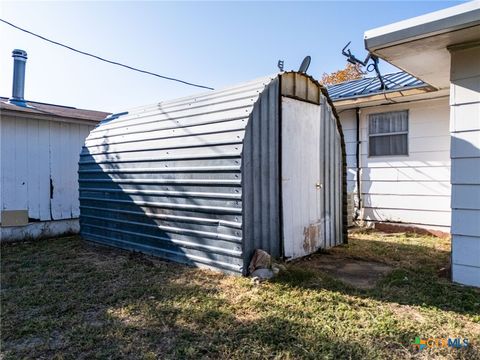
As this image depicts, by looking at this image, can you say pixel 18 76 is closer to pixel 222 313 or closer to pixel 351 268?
pixel 222 313

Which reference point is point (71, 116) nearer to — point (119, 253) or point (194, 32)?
point (119, 253)

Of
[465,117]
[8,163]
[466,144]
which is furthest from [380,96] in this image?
[8,163]

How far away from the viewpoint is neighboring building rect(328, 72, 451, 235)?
6.71 metres

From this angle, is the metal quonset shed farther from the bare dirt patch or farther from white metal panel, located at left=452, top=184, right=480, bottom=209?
white metal panel, located at left=452, top=184, right=480, bottom=209

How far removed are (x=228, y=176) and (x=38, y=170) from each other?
5.09 meters

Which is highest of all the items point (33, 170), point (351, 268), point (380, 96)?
point (380, 96)

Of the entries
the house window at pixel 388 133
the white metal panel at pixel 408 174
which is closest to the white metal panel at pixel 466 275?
the white metal panel at pixel 408 174

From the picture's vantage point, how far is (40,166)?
7090 millimetres

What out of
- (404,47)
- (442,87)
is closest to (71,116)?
(404,47)

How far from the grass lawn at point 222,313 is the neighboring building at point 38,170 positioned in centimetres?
237

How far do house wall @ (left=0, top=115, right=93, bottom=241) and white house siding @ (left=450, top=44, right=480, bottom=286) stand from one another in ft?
23.8

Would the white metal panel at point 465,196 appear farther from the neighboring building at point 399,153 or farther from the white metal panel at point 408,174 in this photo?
the white metal panel at point 408,174

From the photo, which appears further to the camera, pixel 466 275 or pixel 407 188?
pixel 407 188

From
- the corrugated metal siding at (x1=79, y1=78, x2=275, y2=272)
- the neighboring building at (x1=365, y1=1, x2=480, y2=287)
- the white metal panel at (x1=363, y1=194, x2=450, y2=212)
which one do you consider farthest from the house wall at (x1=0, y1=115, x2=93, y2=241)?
the white metal panel at (x1=363, y1=194, x2=450, y2=212)
